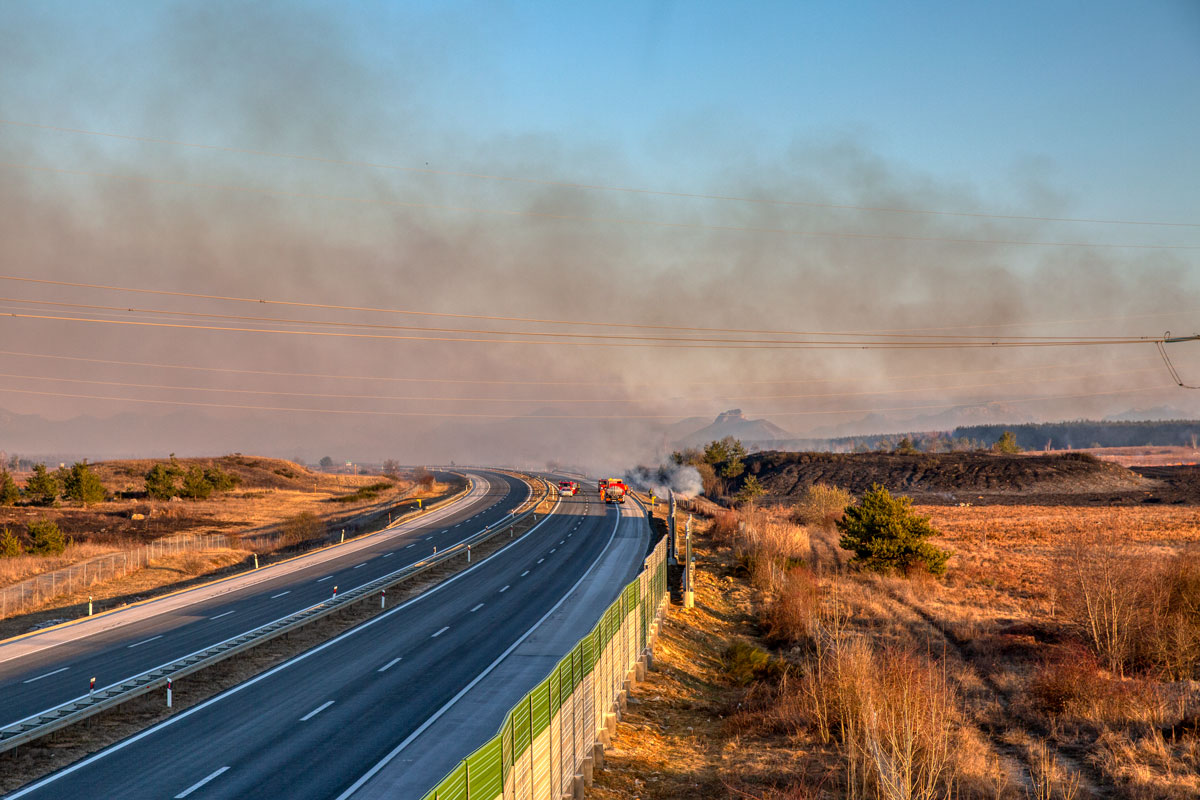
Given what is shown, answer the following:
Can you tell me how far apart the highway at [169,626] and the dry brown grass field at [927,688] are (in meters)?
18.9

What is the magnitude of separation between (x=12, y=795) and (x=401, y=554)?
139 ft

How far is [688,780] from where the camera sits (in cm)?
1836

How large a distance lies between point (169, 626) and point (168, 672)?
421 inches

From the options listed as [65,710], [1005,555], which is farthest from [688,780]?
[1005,555]

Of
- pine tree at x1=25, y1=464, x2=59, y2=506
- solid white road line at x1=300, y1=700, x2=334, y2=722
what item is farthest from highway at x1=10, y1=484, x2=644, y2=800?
pine tree at x1=25, y1=464, x2=59, y2=506

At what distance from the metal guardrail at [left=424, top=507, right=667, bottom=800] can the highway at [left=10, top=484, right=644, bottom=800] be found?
4568 millimetres

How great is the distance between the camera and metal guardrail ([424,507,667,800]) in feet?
33.1

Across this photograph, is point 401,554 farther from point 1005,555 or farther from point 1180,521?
point 1180,521

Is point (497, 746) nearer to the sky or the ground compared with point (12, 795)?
nearer to the sky

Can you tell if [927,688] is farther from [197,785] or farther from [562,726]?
[197,785]

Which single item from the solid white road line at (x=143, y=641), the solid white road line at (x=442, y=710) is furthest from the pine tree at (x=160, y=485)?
the solid white road line at (x=442, y=710)

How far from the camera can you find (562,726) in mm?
14734

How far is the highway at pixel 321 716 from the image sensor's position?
1784 centimetres

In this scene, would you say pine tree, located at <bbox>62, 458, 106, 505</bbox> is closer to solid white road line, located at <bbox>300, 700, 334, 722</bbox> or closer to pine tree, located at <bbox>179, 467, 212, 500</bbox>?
pine tree, located at <bbox>179, 467, 212, 500</bbox>
